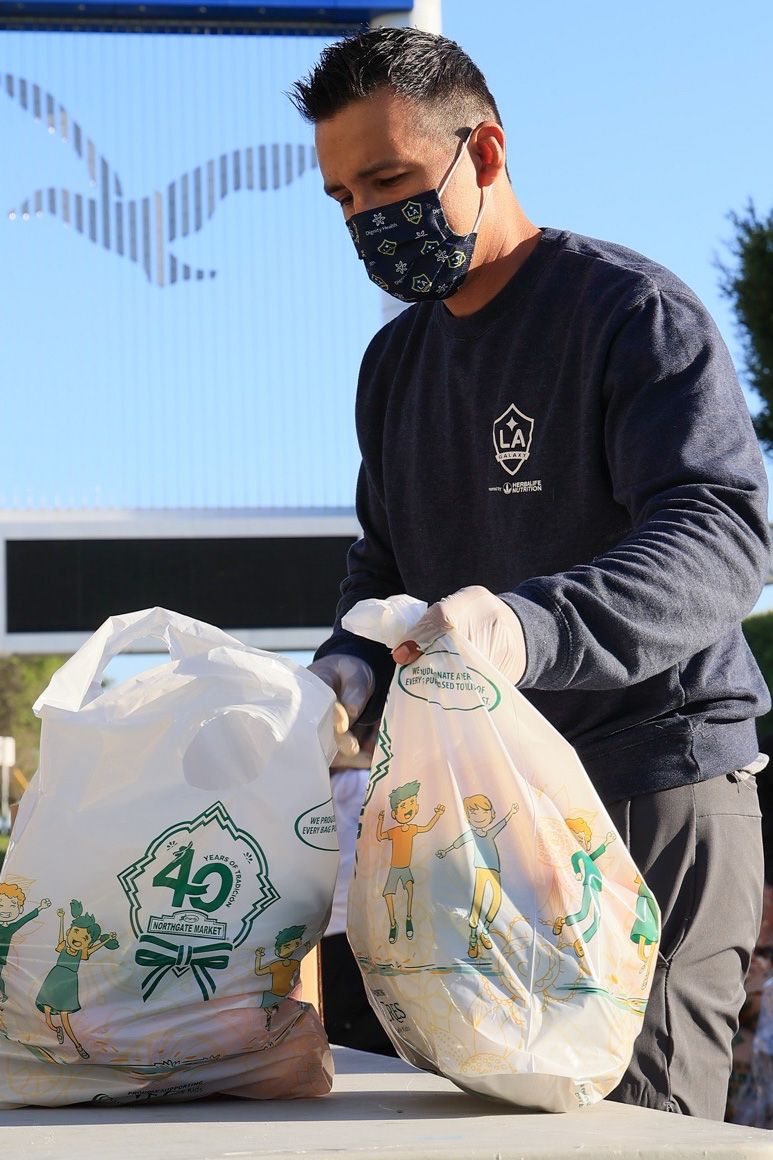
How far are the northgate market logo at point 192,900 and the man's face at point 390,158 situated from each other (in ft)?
2.71

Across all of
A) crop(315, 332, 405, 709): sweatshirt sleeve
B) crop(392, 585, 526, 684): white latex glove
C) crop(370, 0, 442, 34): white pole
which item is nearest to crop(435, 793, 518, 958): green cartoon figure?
crop(392, 585, 526, 684): white latex glove

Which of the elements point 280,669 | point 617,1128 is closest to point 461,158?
point 280,669

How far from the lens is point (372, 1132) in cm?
104

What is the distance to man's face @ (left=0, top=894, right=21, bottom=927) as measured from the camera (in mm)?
1259

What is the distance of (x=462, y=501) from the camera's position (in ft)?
5.60

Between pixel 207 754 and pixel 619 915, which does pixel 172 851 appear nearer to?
pixel 207 754

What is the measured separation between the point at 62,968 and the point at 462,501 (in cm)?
75

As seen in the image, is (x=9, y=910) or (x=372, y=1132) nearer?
(x=372, y=1132)

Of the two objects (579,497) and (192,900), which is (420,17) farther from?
Result: (192,900)

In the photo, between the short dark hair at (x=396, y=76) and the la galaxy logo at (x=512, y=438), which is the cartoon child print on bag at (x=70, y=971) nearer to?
the la galaxy logo at (x=512, y=438)

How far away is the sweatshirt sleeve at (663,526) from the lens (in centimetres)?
129

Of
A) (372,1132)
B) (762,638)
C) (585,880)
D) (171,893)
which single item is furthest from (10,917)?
(762,638)

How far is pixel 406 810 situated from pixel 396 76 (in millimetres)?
885

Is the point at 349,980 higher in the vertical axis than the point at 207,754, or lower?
lower
